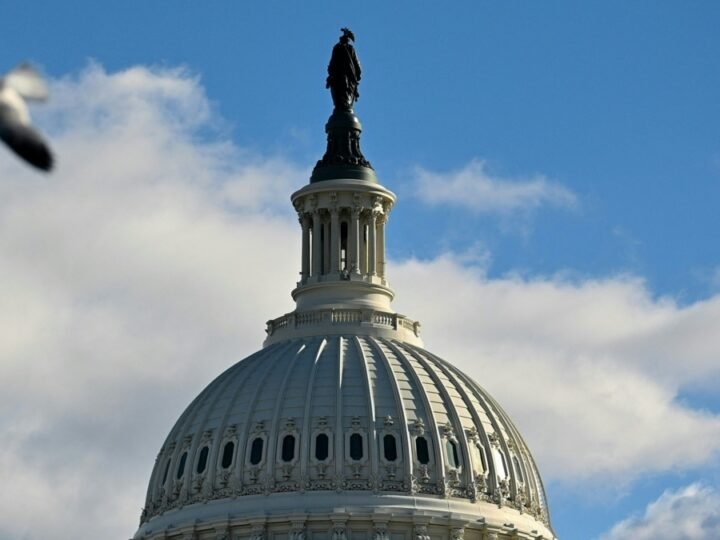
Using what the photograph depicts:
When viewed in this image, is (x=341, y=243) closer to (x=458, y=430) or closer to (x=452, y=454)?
(x=458, y=430)

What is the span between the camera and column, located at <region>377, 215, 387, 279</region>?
10362 cm

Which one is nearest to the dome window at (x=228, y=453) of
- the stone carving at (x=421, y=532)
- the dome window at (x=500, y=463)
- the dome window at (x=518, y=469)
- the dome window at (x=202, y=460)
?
the dome window at (x=202, y=460)

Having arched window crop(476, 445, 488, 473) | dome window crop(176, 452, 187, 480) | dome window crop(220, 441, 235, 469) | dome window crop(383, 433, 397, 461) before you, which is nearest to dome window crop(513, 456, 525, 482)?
arched window crop(476, 445, 488, 473)

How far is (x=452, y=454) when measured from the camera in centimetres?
9238

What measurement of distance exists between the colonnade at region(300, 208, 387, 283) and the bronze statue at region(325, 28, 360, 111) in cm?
855

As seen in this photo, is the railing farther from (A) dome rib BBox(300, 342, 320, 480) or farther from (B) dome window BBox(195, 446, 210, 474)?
(B) dome window BBox(195, 446, 210, 474)

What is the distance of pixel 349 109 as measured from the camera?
109m

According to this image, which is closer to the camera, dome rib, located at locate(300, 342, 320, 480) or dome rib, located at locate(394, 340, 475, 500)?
dome rib, located at locate(300, 342, 320, 480)

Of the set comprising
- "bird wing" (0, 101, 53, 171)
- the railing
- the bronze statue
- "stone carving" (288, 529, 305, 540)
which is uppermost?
the bronze statue

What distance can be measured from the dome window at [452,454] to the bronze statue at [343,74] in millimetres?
25606

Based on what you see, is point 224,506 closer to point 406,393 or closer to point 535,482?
point 406,393

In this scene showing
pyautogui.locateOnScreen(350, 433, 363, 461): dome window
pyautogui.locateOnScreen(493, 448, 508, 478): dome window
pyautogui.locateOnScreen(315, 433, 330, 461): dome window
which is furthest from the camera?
pyautogui.locateOnScreen(493, 448, 508, 478): dome window

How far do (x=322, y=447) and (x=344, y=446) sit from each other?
3.63 ft

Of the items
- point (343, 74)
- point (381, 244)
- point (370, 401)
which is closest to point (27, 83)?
point (370, 401)
